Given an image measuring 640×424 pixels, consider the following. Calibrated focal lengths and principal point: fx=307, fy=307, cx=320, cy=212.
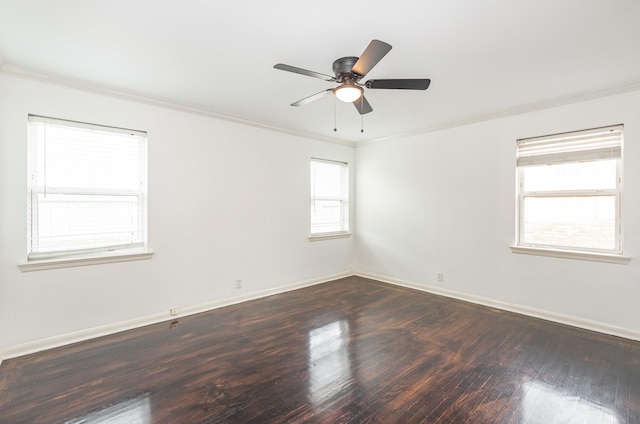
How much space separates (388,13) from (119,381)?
124 inches

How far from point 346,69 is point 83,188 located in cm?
275

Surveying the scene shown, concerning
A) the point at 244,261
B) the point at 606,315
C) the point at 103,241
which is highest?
the point at 103,241

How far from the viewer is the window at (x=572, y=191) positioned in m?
3.21

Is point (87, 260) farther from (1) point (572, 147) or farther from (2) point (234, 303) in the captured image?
(1) point (572, 147)

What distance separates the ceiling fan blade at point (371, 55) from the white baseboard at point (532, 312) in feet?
11.1

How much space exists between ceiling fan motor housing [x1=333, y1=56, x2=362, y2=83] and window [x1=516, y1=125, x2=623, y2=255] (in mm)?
2583

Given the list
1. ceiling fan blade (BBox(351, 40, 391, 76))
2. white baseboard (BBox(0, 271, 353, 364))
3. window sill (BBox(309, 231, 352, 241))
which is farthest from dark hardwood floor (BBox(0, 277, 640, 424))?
ceiling fan blade (BBox(351, 40, 391, 76))

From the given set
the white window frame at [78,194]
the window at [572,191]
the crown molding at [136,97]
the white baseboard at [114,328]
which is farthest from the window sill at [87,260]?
the window at [572,191]

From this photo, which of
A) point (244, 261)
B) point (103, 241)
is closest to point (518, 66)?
point (244, 261)

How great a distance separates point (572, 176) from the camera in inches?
135

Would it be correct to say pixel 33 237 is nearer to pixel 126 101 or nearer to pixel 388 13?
pixel 126 101

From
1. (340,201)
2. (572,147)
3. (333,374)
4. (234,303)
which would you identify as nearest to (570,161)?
(572,147)

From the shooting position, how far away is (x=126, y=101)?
321 cm

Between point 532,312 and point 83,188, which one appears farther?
point 532,312
